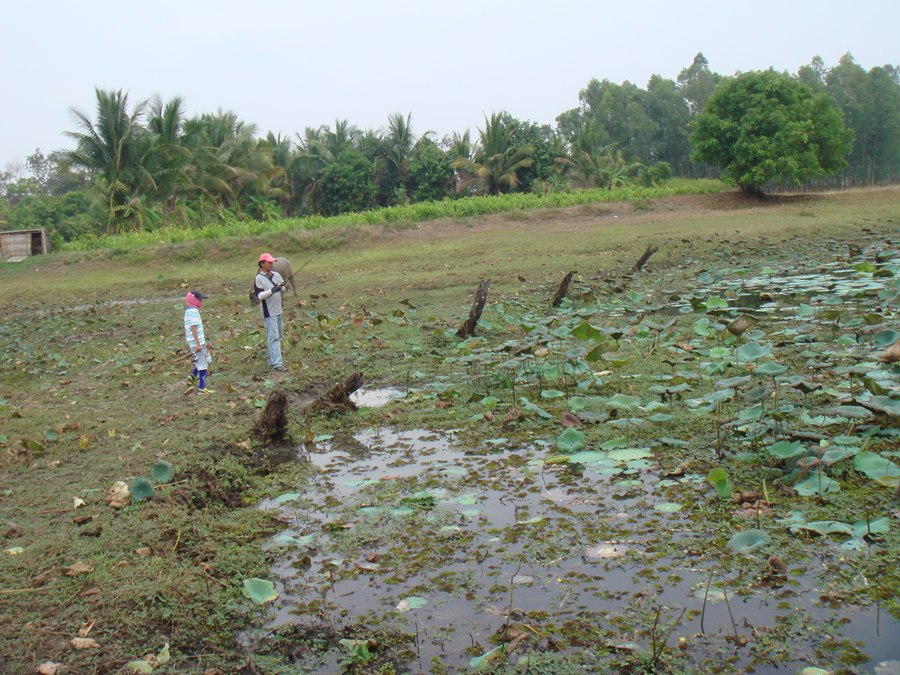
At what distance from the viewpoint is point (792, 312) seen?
9.56 metres

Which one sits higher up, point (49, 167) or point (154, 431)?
point (49, 167)

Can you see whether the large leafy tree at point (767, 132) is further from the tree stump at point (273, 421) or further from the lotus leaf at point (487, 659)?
the lotus leaf at point (487, 659)

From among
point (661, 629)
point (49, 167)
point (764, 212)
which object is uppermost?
point (49, 167)

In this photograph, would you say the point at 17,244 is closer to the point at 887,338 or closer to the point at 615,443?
the point at 615,443

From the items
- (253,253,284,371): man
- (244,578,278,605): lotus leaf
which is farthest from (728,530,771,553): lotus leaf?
(253,253,284,371): man

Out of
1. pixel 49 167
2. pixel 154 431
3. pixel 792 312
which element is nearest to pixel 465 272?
pixel 792 312

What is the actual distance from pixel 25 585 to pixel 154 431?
2.96 metres

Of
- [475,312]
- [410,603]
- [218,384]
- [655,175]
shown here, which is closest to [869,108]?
[655,175]

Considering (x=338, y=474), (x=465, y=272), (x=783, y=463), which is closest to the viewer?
(x=783, y=463)

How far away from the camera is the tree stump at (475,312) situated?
9375mm

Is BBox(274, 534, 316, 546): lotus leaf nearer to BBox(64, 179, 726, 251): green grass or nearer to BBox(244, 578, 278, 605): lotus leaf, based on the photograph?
BBox(244, 578, 278, 605): lotus leaf

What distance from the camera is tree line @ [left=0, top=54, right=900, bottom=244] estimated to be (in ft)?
96.3

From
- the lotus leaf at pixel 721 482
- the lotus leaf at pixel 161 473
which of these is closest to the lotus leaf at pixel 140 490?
the lotus leaf at pixel 161 473

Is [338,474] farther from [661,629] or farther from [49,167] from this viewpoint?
[49,167]
